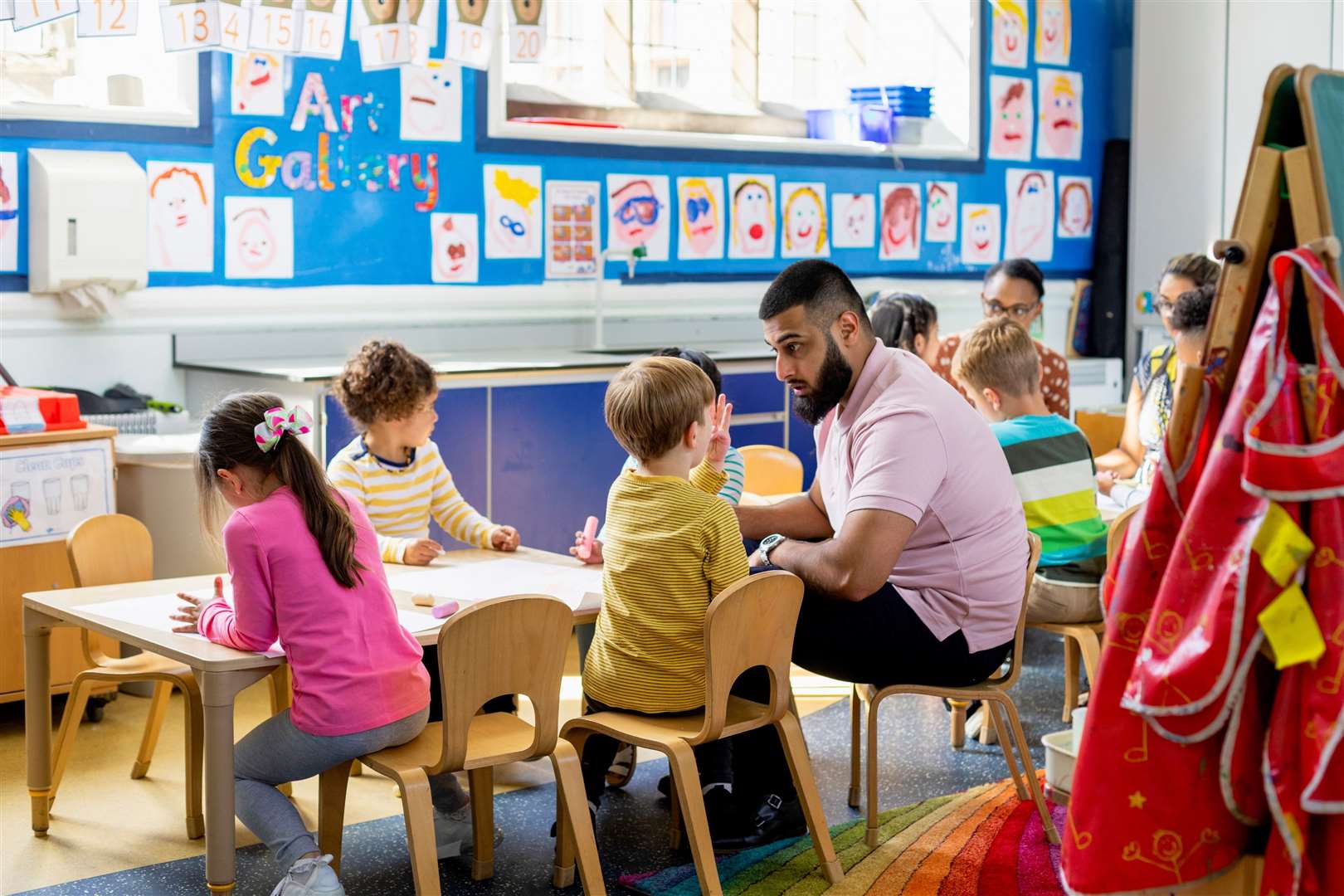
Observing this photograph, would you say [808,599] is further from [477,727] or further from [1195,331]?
[1195,331]

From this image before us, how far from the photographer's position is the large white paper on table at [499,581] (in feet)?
9.61

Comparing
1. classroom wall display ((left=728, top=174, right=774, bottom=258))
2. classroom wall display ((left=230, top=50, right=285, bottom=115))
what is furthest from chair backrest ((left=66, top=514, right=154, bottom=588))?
classroom wall display ((left=728, top=174, right=774, bottom=258))

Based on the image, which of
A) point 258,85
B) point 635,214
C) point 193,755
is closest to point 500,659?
point 193,755

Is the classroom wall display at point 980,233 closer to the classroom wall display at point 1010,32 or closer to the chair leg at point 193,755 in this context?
the classroom wall display at point 1010,32

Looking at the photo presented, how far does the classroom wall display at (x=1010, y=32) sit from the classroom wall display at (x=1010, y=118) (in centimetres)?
8

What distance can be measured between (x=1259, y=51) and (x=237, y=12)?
448cm

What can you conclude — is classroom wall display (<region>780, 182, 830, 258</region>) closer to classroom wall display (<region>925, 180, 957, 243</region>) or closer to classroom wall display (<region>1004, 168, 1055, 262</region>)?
classroom wall display (<region>925, 180, 957, 243</region>)

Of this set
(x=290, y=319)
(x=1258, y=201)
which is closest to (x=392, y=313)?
(x=290, y=319)

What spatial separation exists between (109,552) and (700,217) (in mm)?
3300

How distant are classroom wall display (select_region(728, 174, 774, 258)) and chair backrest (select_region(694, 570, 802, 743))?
3623mm

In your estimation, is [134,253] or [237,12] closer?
[237,12]

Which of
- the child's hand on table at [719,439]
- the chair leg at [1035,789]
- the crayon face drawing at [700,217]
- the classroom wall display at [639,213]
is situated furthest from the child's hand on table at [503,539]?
the crayon face drawing at [700,217]

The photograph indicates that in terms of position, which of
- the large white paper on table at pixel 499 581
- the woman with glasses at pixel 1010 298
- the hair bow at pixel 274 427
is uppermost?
the woman with glasses at pixel 1010 298

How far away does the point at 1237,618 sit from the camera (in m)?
1.62
